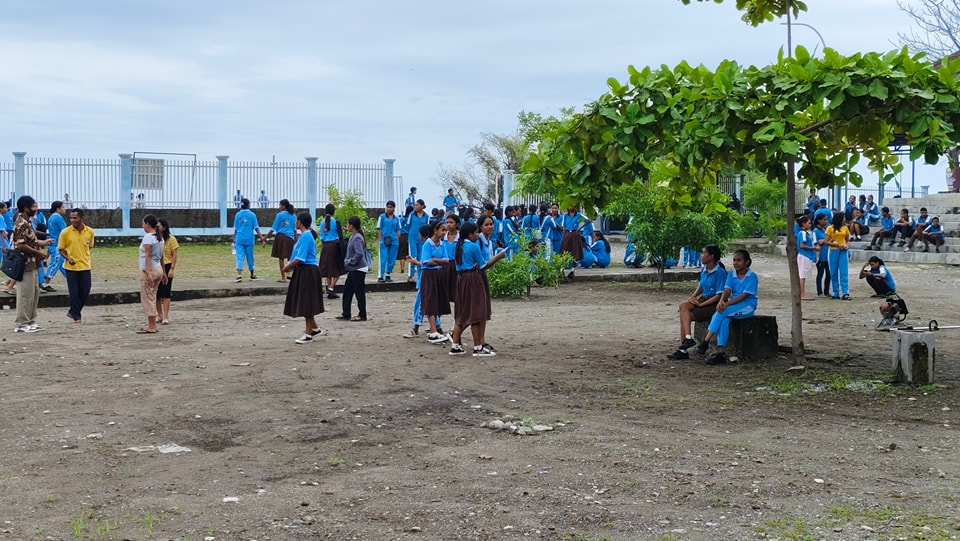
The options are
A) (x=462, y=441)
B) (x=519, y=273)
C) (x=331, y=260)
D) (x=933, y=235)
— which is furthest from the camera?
(x=933, y=235)

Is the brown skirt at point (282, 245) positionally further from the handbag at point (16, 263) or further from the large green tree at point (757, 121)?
the large green tree at point (757, 121)

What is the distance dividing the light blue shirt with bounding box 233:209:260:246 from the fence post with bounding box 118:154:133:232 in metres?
10.3

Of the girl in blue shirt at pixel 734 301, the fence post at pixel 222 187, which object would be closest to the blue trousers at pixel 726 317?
the girl in blue shirt at pixel 734 301

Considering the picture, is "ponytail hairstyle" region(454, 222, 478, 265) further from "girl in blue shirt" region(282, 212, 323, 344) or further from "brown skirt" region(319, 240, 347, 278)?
"brown skirt" region(319, 240, 347, 278)

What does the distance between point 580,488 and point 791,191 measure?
539 cm

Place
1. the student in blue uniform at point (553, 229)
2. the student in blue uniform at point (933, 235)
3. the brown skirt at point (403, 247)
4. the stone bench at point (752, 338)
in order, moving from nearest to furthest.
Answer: the stone bench at point (752, 338) < the brown skirt at point (403, 247) < the student in blue uniform at point (553, 229) < the student in blue uniform at point (933, 235)

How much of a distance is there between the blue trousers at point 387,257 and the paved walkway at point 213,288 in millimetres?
322

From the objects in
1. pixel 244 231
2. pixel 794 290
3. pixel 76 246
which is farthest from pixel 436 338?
pixel 244 231

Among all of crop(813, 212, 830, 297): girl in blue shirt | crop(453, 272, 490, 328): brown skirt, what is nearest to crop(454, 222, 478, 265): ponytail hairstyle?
crop(453, 272, 490, 328): brown skirt

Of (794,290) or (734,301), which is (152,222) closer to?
(734,301)

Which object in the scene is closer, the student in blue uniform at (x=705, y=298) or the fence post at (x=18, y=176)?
the student in blue uniform at (x=705, y=298)

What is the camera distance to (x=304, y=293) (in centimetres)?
1255

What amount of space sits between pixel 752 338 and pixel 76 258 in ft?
28.0

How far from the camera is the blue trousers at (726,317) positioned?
1130 centimetres
